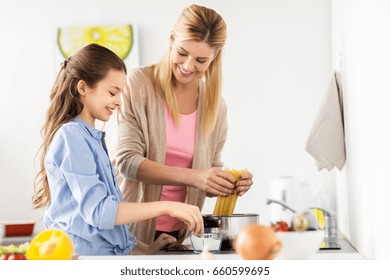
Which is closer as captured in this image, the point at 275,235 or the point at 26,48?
the point at 275,235

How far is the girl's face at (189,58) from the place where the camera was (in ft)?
4.23

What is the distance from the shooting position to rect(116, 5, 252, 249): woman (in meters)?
1.28

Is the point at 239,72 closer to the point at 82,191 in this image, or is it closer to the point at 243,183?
Result: the point at 243,183

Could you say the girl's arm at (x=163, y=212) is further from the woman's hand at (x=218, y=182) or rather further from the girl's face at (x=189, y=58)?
the girl's face at (x=189, y=58)

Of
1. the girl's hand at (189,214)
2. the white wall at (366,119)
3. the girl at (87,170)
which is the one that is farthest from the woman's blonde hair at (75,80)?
the white wall at (366,119)

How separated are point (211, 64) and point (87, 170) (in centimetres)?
47

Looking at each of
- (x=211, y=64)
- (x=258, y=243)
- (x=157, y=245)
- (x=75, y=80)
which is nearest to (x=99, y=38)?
(x=211, y=64)

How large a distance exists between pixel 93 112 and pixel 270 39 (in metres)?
0.78

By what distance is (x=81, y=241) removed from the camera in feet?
3.54

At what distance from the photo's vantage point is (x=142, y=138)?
1.37 m

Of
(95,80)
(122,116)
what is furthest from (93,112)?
(122,116)

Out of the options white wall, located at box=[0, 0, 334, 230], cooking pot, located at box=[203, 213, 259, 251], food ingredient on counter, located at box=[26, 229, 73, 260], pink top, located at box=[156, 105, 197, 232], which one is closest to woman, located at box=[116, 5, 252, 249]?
pink top, located at box=[156, 105, 197, 232]

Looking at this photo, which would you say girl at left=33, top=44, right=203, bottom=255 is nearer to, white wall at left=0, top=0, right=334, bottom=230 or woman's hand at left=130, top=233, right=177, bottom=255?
woman's hand at left=130, top=233, right=177, bottom=255
